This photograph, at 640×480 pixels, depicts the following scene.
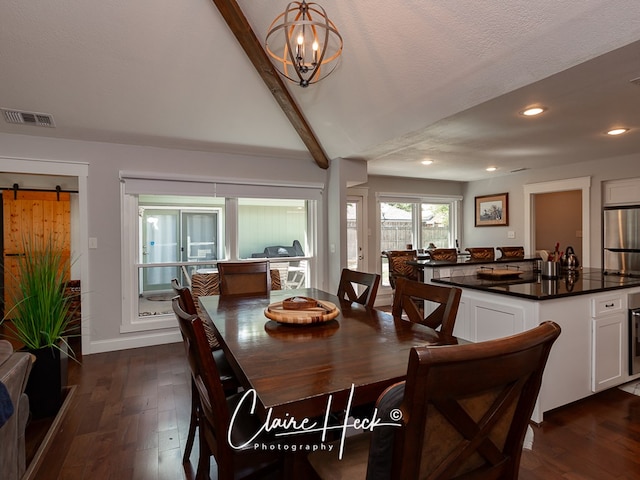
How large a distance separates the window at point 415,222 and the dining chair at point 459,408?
5247 mm

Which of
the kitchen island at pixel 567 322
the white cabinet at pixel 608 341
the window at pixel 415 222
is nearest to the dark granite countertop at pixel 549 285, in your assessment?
the kitchen island at pixel 567 322

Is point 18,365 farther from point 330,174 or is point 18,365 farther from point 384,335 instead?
point 330,174

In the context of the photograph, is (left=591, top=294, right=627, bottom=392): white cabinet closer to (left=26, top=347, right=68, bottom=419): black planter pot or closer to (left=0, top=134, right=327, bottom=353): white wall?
(left=26, top=347, right=68, bottom=419): black planter pot

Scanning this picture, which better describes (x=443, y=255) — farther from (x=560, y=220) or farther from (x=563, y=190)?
(x=560, y=220)

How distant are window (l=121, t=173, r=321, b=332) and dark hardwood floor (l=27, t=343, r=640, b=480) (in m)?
1.21

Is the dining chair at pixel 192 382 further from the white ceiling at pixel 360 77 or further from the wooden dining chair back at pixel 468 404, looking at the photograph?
the white ceiling at pixel 360 77

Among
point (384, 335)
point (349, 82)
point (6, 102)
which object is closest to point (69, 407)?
point (384, 335)

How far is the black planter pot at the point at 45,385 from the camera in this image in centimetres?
234

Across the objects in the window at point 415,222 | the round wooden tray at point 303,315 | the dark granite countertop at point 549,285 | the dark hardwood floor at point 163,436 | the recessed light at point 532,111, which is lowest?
the dark hardwood floor at point 163,436

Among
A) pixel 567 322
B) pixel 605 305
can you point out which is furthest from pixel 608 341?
pixel 567 322

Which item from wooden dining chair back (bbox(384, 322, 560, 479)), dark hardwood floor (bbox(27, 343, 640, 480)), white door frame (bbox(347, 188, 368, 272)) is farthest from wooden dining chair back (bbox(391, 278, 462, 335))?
white door frame (bbox(347, 188, 368, 272))

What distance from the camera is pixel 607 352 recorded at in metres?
2.46

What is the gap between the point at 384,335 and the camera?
4.98 feet

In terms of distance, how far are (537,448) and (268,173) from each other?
3794mm
